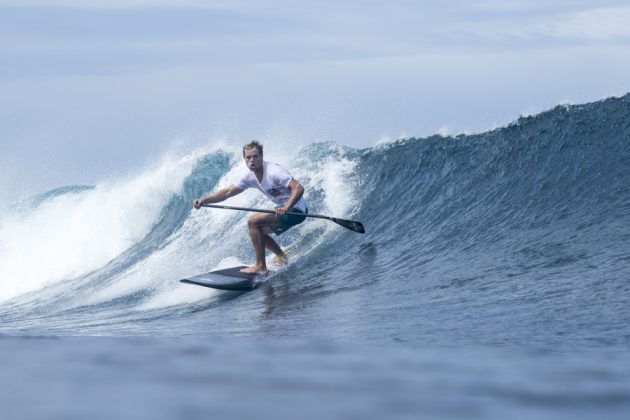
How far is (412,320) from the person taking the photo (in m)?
6.61

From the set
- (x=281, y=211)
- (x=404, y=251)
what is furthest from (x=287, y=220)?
(x=404, y=251)

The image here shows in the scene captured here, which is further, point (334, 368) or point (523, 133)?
point (523, 133)

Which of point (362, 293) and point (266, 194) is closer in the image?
point (362, 293)

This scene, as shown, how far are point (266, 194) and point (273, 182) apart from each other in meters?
0.26

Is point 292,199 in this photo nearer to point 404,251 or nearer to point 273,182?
point 273,182

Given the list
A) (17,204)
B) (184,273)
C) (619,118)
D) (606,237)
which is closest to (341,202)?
(184,273)

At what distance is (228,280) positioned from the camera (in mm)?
9648

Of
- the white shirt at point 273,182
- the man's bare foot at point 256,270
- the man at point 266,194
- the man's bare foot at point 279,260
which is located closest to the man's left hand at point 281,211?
the man at point 266,194

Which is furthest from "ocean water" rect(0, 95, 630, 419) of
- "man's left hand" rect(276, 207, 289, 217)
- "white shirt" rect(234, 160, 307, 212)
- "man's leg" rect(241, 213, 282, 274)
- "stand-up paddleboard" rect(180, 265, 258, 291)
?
"white shirt" rect(234, 160, 307, 212)

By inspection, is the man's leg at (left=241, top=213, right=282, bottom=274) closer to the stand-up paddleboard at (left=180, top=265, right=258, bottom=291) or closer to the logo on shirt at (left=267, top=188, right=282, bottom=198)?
the stand-up paddleboard at (left=180, top=265, right=258, bottom=291)

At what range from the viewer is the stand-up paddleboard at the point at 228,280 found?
9594 mm

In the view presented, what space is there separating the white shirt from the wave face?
0.93 meters

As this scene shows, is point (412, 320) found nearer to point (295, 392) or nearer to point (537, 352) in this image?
point (537, 352)

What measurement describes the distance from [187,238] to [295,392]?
10.9 meters
